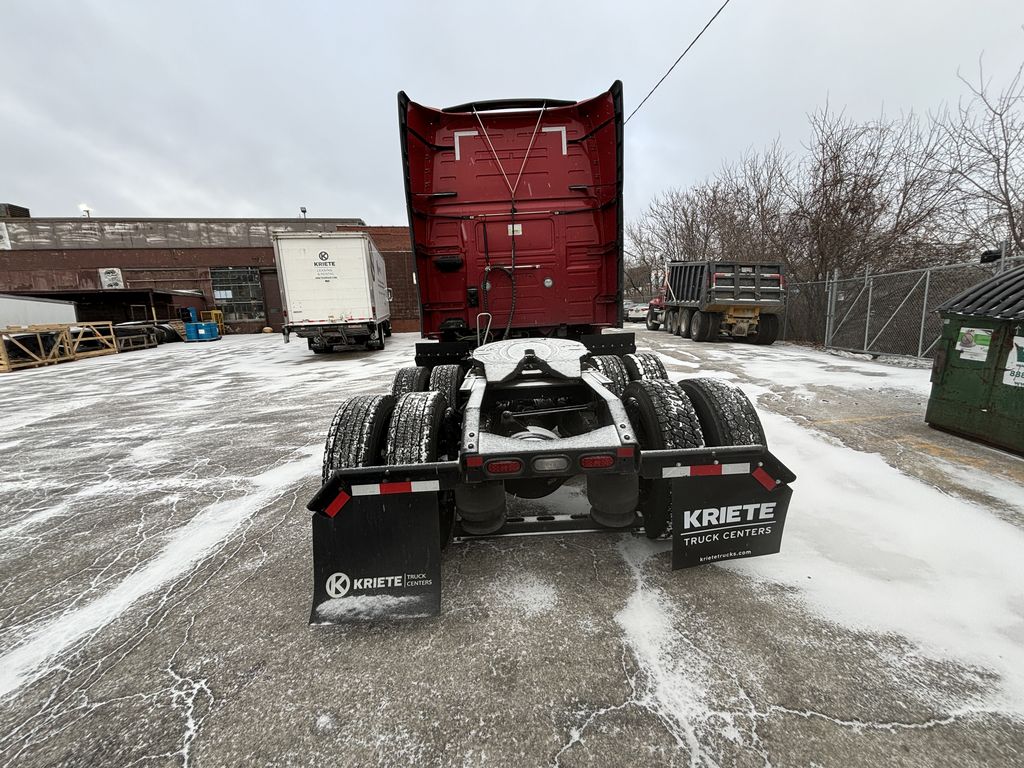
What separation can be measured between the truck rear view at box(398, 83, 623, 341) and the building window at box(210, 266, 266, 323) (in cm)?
2633

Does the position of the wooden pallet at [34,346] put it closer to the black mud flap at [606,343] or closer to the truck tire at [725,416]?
the black mud flap at [606,343]

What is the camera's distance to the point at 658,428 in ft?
7.59

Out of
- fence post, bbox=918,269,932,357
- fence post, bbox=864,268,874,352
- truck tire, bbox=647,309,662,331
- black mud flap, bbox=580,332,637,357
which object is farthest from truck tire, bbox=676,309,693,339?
black mud flap, bbox=580,332,637,357

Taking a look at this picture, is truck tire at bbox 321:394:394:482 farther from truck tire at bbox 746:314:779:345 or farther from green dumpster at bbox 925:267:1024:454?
truck tire at bbox 746:314:779:345

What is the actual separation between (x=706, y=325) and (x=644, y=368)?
11533 mm

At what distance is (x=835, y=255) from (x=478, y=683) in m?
Answer: 15.8

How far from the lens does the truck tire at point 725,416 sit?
7.56 feet

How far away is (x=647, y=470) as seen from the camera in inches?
83.5

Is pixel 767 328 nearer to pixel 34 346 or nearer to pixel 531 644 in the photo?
pixel 531 644

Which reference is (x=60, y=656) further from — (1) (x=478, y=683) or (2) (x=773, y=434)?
(2) (x=773, y=434)

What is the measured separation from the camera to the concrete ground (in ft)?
5.20

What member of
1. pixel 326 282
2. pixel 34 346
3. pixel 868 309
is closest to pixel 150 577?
pixel 326 282

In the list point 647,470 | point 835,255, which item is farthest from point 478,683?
point 835,255

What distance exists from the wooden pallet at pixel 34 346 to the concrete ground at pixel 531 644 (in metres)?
14.8
